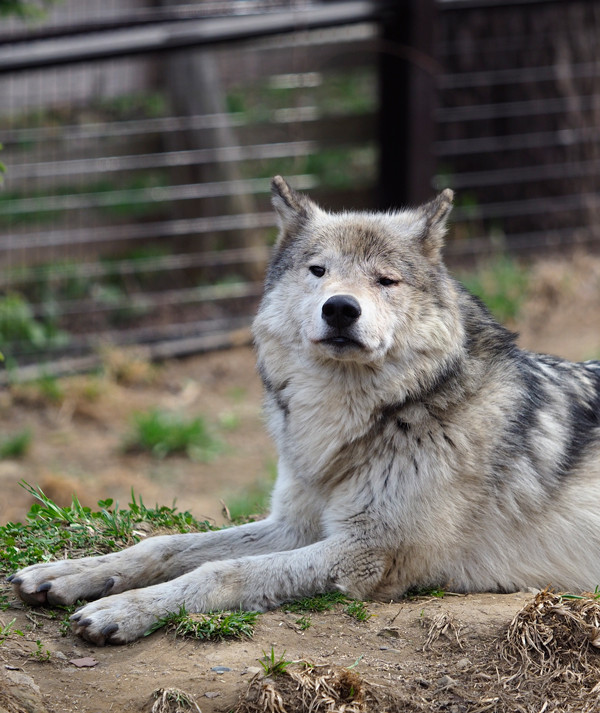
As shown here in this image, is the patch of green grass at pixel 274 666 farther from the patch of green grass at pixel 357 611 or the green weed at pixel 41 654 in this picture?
the green weed at pixel 41 654

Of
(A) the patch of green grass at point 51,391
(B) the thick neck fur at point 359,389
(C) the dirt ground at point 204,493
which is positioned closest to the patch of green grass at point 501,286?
(C) the dirt ground at point 204,493

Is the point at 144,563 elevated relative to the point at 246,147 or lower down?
lower down

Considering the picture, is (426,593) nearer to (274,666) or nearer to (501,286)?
(274,666)

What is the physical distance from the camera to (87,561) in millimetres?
3443

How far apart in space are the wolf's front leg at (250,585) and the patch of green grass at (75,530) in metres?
0.58

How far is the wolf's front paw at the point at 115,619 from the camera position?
3.05 metres

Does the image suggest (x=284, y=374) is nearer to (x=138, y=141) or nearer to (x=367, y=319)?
(x=367, y=319)

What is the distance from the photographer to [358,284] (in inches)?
141

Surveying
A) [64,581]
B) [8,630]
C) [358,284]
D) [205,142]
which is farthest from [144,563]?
[205,142]

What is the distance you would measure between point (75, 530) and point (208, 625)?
3.32 ft

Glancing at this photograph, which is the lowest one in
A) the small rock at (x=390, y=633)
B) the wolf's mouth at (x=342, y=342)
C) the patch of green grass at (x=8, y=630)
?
the small rock at (x=390, y=633)

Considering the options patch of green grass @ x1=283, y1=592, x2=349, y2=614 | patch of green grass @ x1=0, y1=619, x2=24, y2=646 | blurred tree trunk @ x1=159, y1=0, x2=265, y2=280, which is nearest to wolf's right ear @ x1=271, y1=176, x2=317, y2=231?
patch of green grass @ x1=283, y1=592, x2=349, y2=614

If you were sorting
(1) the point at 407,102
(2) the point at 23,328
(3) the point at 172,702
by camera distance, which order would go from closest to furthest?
(3) the point at 172,702 < (2) the point at 23,328 < (1) the point at 407,102

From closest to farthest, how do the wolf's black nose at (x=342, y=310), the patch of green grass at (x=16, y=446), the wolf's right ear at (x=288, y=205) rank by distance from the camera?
1. the wolf's black nose at (x=342, y=310)
2. the wolf's right ear at (x=288, y=205)
3. the patch of green grass at (x=16, y=446)
